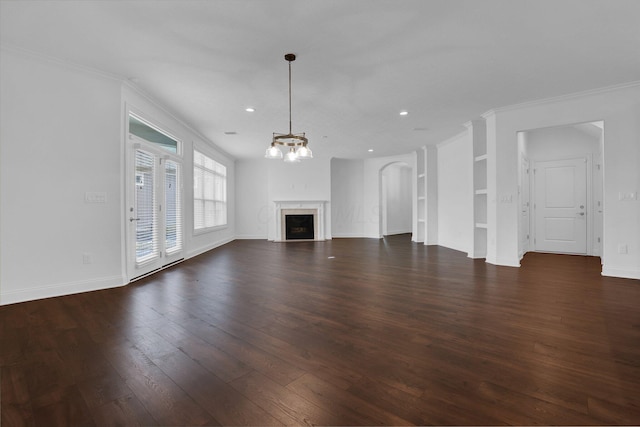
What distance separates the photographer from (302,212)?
952cm

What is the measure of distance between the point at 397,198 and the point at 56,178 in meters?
10.2

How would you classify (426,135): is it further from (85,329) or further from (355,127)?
(85,329)

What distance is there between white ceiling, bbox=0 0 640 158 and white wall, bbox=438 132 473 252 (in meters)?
2.01

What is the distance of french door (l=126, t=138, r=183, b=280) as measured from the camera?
4090 mm

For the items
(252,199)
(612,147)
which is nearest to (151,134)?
(252,199)

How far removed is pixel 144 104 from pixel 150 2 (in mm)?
2396

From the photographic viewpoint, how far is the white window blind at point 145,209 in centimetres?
429

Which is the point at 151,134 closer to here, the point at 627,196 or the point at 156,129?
the point at 156,129

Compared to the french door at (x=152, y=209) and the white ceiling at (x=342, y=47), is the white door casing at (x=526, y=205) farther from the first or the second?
the french door at (x=152, y=209)

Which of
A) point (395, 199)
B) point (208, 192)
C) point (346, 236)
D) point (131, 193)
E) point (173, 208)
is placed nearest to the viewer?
point (131, 193)

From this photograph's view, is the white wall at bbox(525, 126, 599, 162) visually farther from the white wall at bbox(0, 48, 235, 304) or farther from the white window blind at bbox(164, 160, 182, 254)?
the white wall at bbox(0, 48, 235, 304)

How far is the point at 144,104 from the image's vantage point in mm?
4352

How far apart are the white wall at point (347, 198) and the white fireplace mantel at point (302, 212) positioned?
806 mm

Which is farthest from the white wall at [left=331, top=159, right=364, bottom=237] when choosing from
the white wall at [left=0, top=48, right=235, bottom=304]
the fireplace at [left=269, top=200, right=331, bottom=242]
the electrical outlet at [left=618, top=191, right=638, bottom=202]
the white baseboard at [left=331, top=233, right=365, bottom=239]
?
the white wall at [left=0, top=48, right=235, bottom=304]
